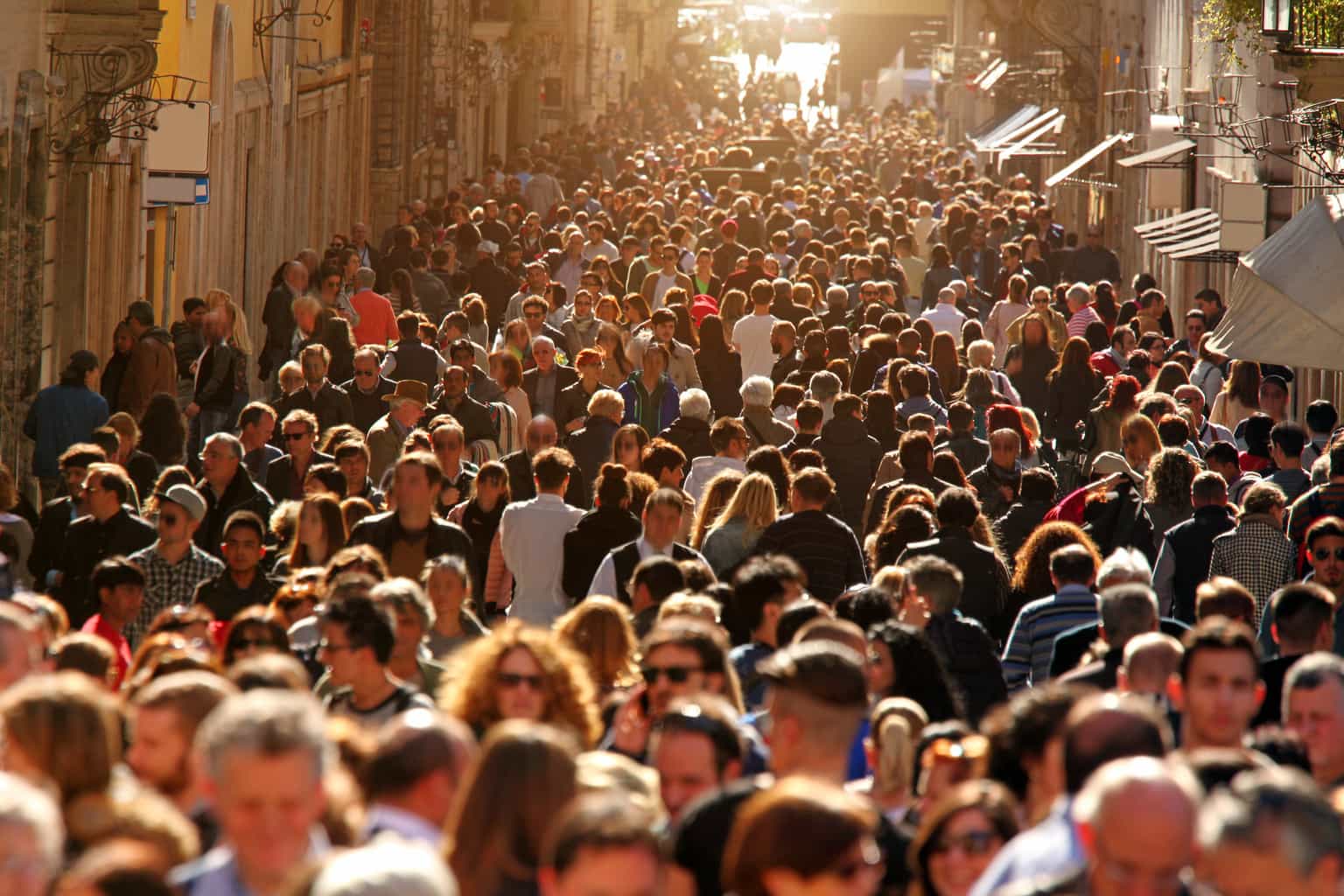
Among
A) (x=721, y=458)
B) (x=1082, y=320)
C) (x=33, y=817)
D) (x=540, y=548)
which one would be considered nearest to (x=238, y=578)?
(x=540, y=548)

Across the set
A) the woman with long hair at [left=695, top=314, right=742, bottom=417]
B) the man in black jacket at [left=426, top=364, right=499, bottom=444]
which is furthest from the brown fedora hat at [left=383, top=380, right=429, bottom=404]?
the woman with long hair at [left=695, top=314, right=742, bottom=417]

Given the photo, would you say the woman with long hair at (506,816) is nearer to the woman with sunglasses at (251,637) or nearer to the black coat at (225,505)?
the woman with sunglasses at (251,637)

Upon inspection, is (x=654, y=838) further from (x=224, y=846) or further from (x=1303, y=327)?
(x=1303, y=327)

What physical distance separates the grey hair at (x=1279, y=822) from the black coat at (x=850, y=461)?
9293 mm

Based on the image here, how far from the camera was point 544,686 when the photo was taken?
696 cm

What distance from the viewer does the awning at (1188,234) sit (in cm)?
2303

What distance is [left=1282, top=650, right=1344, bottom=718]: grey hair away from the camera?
6895 mm

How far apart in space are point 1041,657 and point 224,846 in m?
5.07

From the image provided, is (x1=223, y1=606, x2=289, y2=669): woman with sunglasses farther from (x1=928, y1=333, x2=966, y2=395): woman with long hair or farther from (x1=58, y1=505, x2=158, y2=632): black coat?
(x1=928, y1=333, x2=966, y2=395): woman with long hair

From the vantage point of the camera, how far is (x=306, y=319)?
18141mm

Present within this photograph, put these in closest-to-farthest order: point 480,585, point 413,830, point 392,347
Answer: point 413,830, point 480,585, point 392,347

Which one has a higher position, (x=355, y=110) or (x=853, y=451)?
(x=355, y=110)

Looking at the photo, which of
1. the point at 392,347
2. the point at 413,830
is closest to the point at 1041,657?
the point at 413,830

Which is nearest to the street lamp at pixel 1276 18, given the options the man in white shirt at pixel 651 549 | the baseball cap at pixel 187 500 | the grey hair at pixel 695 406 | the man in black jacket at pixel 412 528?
the grey hair at pixel 695 406
